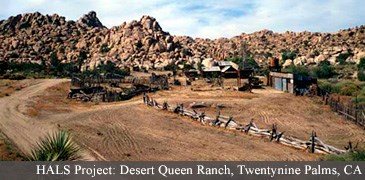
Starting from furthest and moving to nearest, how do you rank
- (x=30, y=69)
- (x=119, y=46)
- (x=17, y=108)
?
(x=119, y=46)
(x=30, y=69)
(x=17, y=108)

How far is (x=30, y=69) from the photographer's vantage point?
64438mm

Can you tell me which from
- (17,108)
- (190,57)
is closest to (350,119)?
(17,108)

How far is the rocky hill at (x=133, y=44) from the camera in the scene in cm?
7994

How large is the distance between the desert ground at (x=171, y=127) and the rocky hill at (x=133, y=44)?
46226 mm

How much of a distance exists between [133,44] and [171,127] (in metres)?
68.6

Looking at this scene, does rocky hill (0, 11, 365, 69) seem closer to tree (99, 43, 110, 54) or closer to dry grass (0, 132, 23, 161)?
tree (99, 43, 110, 54)

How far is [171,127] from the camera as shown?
782 inches

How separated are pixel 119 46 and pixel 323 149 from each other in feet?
253

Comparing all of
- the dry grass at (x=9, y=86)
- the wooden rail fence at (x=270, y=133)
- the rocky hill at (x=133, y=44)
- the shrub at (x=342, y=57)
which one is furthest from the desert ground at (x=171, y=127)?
the rocky hill at (x=133, y=44)

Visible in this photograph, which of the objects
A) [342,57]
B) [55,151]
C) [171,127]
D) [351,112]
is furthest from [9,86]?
[342,57]

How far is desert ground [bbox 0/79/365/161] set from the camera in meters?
15.2

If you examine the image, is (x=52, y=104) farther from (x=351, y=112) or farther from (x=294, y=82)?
(x=351, y=112)

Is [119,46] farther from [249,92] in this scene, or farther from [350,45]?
[249,92]

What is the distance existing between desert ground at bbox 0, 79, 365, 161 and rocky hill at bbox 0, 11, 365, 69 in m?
46.2
